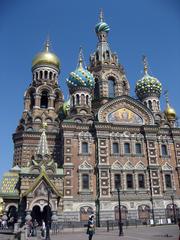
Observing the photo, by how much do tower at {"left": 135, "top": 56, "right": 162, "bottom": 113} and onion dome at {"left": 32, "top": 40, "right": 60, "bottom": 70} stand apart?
12.0 metres

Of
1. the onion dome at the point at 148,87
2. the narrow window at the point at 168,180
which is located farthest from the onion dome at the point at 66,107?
the narrow window at the point at 168,180

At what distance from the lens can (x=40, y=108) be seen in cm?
3466

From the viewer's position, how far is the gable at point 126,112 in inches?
1139

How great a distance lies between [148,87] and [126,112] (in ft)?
18.8

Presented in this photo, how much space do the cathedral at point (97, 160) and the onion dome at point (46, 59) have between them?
6.00 meters

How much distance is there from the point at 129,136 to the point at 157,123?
4.66 metres

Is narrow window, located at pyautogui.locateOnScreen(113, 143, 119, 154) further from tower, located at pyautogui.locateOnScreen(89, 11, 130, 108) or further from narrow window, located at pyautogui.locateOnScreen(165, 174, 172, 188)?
tower, located at pyautogui.locateOnScreen(89, 11, 130, 108)

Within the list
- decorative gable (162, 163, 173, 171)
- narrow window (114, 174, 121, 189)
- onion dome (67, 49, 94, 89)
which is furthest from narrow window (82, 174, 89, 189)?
onion dome (67, 49, 94, 89)

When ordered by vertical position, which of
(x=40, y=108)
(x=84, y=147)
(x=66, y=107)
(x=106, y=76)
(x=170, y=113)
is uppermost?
(x=106, y=76)

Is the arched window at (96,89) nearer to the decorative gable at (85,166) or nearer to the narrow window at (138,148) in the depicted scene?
the narrow window at (138,148)

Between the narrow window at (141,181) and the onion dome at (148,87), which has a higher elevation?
the onion dome at (148,87)

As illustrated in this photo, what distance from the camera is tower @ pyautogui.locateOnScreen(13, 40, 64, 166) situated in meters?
30.9

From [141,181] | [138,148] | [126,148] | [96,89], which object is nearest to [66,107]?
[96,89]

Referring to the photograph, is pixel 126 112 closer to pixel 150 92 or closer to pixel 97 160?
pixel 150 92
